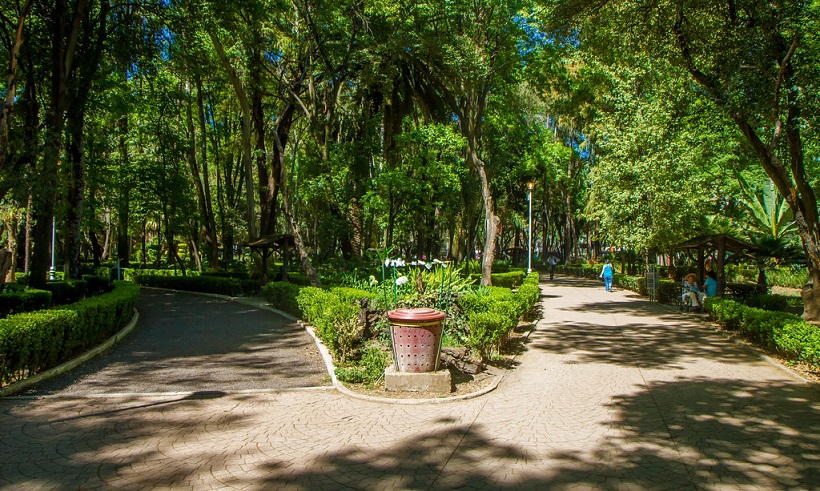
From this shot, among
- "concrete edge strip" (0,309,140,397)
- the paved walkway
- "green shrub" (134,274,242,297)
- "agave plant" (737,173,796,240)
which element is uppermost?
"agave plant" (737,173,796,240)

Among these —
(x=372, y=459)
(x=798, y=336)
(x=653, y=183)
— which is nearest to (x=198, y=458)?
(x=372, y=459)

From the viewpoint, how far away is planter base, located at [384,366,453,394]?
24.4ft

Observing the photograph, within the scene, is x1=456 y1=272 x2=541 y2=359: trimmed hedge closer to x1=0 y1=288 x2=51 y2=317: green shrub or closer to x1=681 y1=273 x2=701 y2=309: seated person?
x1=681 y1=273 x2=701 y2=309: seated person

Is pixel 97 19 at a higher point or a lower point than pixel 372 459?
higher

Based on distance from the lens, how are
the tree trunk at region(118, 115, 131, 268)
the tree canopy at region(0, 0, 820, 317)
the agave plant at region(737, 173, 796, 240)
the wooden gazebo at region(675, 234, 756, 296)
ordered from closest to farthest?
the tree canopy at region(0, 0, 820, 317)
the wooden gazebo at region(675, 234, 756, 296)
the agave plant at region(737, 173, 796, 240)
the tree trunk at region(118, 115, 131, 268)

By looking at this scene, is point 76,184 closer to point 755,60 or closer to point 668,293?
point 755,60

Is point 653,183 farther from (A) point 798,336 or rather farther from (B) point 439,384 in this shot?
(B) point 439,384

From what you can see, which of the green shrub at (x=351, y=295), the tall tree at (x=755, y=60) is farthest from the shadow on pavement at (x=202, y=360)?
the tall tree at (x=755, y=60)

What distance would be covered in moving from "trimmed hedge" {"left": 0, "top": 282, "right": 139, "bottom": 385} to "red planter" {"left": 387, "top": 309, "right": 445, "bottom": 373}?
5041 mm

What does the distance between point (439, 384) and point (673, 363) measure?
488 cm

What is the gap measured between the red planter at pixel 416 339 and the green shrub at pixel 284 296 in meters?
8.60

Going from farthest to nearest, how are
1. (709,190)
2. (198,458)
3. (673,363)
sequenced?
(709,190) < (673,363) < (198,458)

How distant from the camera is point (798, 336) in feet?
29.3

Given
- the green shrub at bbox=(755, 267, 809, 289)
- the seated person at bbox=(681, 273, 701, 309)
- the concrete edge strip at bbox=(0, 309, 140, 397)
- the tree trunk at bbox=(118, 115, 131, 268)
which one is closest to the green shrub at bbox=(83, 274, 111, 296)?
the concrete edge strip at bbox=(0, 309, 140, 397)
